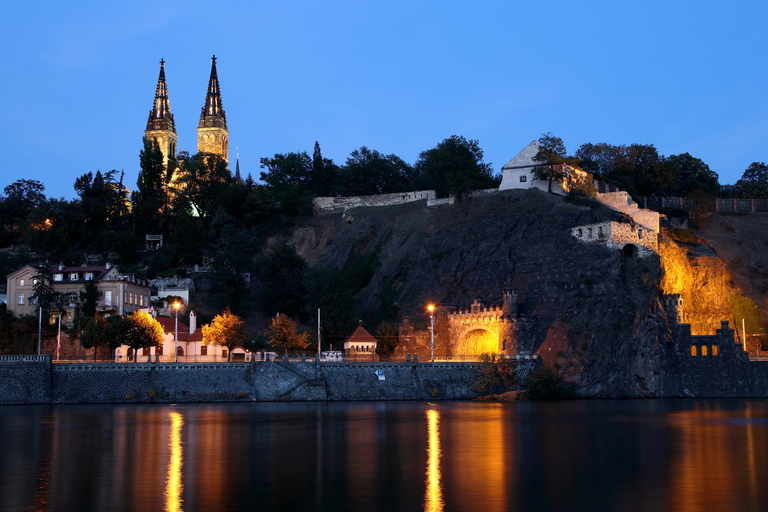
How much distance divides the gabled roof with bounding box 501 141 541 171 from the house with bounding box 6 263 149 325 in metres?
45.8

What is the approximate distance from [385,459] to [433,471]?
369cm

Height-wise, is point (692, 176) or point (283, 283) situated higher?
point (692, 176)

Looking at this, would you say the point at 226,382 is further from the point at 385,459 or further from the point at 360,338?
the point at 385,459

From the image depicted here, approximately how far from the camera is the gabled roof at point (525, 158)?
9419cm

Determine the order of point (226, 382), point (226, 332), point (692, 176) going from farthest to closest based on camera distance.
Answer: point (692, 176) < point (226, 332) < point (226, 382)

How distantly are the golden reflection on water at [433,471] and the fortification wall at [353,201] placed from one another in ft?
189

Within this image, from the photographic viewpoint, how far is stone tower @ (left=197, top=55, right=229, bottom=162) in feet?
463

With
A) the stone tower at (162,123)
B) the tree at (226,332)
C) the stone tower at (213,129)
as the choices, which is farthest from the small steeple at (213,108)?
the tree at (226,332)

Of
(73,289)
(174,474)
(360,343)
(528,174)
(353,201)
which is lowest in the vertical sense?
(174,474)

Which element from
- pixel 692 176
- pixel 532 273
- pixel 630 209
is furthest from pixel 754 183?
pixel 532 273

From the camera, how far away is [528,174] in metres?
94.6

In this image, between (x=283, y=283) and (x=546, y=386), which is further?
(x=283, y=283)

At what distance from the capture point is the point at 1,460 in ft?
116

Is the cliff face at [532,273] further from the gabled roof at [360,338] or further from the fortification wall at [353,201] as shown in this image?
the gabled roof at [360,338]
